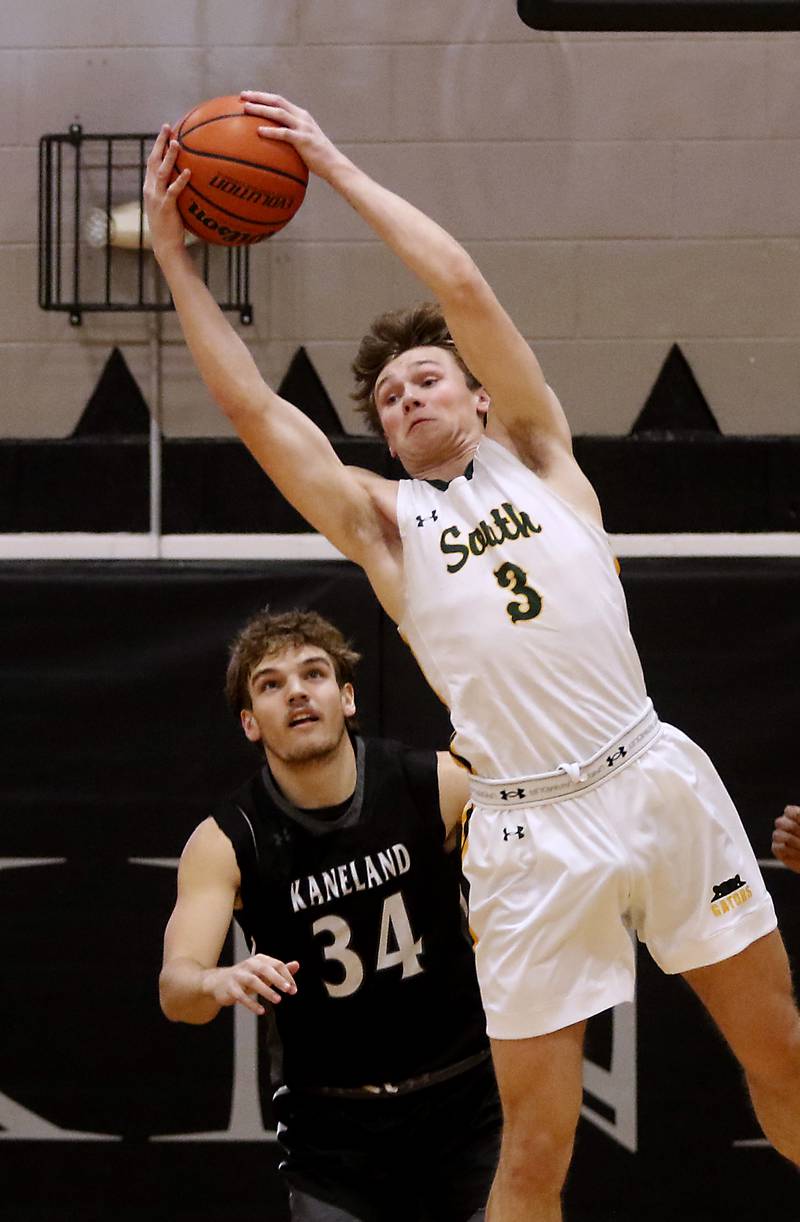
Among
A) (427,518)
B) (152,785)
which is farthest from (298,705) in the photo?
(152,785)

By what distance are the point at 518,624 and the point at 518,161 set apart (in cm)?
287

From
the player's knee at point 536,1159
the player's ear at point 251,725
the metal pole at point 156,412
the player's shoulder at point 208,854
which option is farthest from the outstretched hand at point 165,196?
the metal pole at point 156,412

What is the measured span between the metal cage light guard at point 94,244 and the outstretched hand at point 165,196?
224 cm

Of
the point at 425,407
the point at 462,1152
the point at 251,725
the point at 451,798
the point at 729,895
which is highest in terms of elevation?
the point at 425,407

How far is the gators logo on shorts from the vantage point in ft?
9.17

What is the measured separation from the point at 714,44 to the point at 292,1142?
3.85 meters

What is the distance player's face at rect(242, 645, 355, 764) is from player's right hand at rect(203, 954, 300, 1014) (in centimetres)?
76

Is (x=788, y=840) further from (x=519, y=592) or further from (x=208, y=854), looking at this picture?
(x=208, y=854)

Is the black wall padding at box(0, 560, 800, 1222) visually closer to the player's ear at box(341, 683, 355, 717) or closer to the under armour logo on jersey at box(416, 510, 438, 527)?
the player's ear at box(341, 683, 355, 717)

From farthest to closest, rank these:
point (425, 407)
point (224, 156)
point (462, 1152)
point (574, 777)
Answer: point (462, 1152)
point (425, 407)
point (224, 156)
point (574, 777)

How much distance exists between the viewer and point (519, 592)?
286cm

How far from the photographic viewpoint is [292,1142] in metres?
3.46

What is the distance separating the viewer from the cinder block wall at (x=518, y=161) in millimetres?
5203

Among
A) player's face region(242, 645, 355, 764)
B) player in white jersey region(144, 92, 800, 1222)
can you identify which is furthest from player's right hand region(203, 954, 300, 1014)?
player's face region(242, 645, 355, 764)
